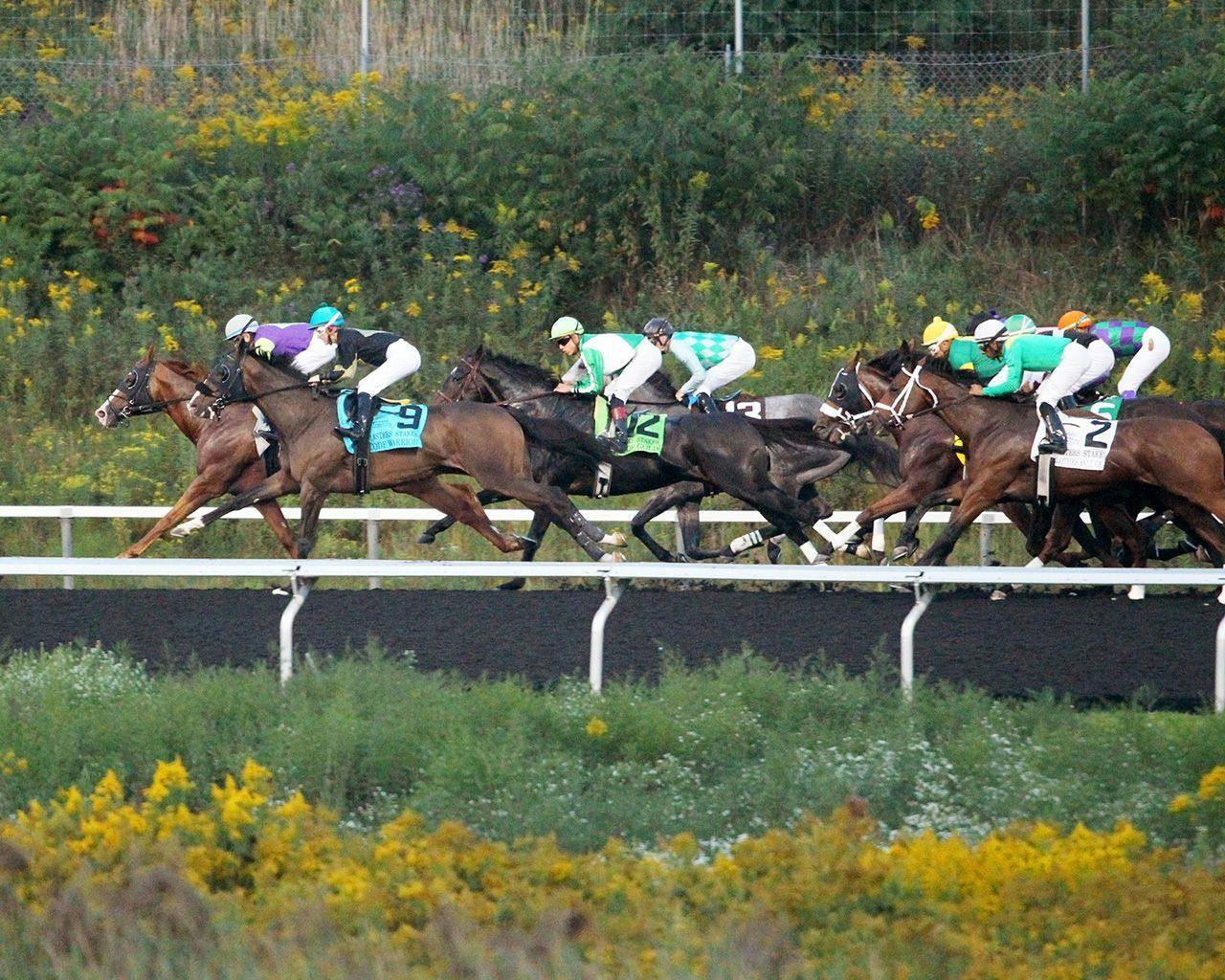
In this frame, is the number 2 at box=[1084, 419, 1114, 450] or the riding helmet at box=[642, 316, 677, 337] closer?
the number 2 at box=[1084, 419, 1114, 450]

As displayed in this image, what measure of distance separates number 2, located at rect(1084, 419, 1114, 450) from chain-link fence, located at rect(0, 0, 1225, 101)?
8.49 meters

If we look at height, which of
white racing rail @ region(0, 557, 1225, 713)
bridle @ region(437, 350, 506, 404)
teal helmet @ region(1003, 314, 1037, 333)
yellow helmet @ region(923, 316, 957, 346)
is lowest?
white racing rail @ region(0, 557, 1225, 713)

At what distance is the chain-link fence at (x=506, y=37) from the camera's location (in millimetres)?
18562

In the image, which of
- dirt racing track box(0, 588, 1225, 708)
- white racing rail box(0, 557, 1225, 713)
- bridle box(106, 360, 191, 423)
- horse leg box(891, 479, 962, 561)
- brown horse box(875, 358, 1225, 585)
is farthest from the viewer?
bridle box(106, 360, 191, 423)

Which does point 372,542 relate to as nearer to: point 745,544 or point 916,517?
point 745,544

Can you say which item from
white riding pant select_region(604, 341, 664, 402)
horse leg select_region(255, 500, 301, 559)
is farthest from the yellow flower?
horse leg select_region(255, 500, 301, 559)

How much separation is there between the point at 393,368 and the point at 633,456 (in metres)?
1.60

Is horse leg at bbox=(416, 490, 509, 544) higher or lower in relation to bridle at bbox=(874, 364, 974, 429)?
lower

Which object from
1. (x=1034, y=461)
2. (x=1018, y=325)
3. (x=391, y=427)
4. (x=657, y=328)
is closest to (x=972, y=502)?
(x=1034, y=461)

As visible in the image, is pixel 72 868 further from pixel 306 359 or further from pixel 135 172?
pixel 135 172

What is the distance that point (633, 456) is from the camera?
1144 centimetres

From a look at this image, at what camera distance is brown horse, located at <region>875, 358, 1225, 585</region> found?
34.0 feet

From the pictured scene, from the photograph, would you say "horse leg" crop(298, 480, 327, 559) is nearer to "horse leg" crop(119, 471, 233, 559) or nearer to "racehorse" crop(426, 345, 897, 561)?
A: "horse leg" crop(119, 471, 233, 559)

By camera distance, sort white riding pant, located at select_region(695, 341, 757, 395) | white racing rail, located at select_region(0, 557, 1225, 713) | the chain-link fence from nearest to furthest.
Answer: white racing rail, located at select_region(0, 557, 1225, 713) < white riding pant, located at select_region(695, 341, 757, 395) < the chain-link fence
